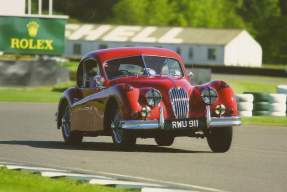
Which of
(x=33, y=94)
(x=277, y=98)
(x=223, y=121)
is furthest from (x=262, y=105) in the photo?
(x=33, y=94)

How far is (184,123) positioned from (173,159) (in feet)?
2.63

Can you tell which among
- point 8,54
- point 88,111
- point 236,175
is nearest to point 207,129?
point 88,111

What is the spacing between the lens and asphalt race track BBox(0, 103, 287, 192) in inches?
356

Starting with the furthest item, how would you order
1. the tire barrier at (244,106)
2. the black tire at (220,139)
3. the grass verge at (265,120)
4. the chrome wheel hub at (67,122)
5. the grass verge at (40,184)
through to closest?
the tire barrier at (244,106) → the grass verge at (265,120) → the chrome wheel hub at (67,122) → the black tire at (220,139) → the grass verge at (40,184)

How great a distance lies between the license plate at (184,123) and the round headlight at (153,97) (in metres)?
0.32

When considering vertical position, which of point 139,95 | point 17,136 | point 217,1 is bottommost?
point 17,136

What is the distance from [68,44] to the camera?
353 ft

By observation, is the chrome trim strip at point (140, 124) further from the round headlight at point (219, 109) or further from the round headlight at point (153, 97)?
the round headlight at point (219, 109)

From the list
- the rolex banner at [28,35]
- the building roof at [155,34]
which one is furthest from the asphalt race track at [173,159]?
the building roof at [155,34]

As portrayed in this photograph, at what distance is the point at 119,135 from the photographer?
40.6ft

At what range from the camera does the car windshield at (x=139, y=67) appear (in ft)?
43.5

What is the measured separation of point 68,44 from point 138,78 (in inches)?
3754

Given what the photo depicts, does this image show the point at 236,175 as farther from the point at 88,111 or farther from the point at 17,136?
the point at 17,136

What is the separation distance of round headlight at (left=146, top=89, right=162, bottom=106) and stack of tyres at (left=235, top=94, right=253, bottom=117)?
10980 mm
